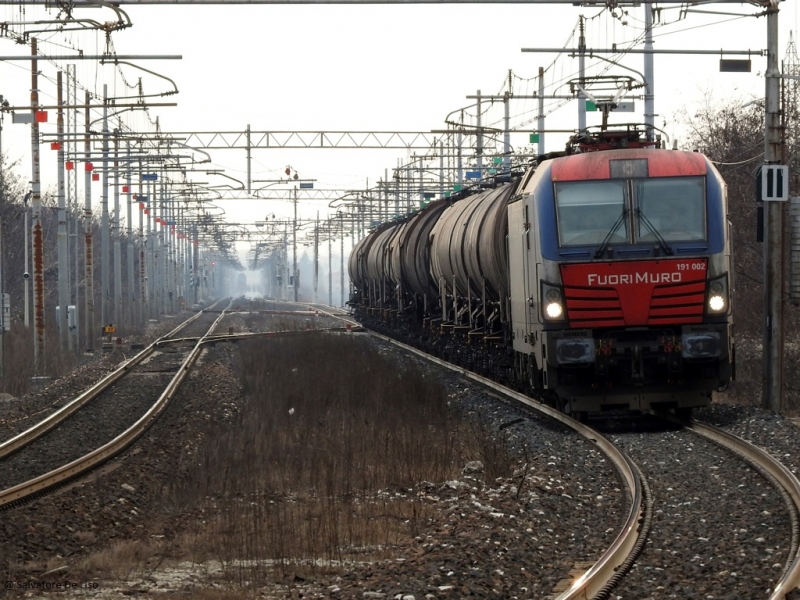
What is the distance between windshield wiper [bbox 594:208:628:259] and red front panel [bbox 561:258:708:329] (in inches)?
5.4

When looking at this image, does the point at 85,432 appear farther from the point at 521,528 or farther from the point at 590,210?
the point at 521,528

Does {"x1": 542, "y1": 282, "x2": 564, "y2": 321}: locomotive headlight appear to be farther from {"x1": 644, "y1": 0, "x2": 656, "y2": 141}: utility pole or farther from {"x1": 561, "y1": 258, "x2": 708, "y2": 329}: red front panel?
{"x1": 644, "y1": 0, "x2": 656, "y2": 141}: utility pole

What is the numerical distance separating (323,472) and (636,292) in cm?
443

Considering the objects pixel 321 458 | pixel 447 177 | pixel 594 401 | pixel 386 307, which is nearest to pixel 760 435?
pixel 594 401

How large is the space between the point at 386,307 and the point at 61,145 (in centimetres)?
1143

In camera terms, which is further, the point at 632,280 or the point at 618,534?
the point at 632,280

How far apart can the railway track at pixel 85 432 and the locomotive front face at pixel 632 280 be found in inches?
220

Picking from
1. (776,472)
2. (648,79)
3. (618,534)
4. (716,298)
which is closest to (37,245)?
(648,79)

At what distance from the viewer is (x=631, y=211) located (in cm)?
1495

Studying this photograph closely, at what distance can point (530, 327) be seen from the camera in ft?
51.7

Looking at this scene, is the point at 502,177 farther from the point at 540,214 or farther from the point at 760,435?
the point at 760,435

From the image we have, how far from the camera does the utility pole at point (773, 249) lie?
1717 cm

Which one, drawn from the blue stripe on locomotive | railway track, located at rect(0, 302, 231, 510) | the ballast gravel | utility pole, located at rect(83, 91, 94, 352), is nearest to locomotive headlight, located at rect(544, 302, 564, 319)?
the blue stripe on locomotive

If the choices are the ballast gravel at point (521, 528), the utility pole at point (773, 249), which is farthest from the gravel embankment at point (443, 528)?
the utility pole at point (773, 249)
